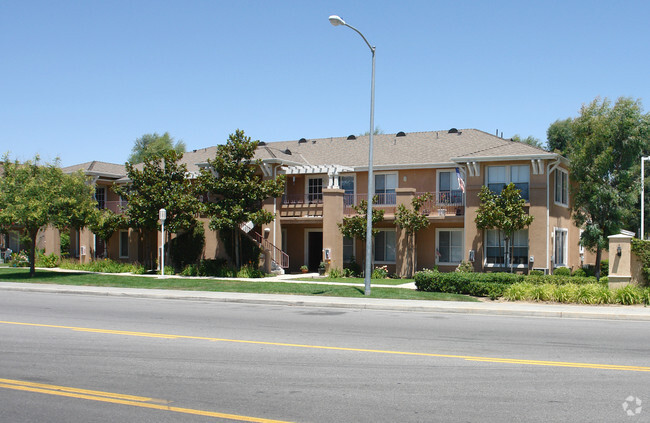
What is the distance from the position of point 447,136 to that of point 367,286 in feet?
51.1

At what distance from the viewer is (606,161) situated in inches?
1099

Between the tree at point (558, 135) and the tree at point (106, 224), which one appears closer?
the tree at point (106, 224)

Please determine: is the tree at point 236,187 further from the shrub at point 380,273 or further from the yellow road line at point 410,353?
the yellow road line at point 410,353

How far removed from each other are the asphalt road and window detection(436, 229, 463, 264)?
49.6 ft

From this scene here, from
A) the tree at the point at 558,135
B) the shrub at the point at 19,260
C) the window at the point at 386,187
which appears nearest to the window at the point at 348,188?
the window at the point at 386,187

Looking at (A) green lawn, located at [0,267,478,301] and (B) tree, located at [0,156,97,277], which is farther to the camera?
(B) tree, located at [0,156,97,277]

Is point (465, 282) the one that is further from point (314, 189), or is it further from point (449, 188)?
point (314, 189)

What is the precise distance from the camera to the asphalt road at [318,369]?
7055mm

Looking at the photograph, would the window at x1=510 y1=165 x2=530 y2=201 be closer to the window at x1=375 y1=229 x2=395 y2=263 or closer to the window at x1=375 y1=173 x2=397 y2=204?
the window at x1=375 y1=173 x2=397 y2=204

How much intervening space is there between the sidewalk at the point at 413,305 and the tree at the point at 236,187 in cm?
→ 597

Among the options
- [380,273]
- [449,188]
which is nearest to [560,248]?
[449,188]

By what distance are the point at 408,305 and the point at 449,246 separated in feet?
42.3

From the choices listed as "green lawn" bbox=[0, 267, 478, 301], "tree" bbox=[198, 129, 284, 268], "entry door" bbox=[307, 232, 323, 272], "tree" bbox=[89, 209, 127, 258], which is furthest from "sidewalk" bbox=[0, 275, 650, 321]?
"entry door" bbox=[307, 232, 323, 272]

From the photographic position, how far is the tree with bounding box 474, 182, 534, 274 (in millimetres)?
27016
